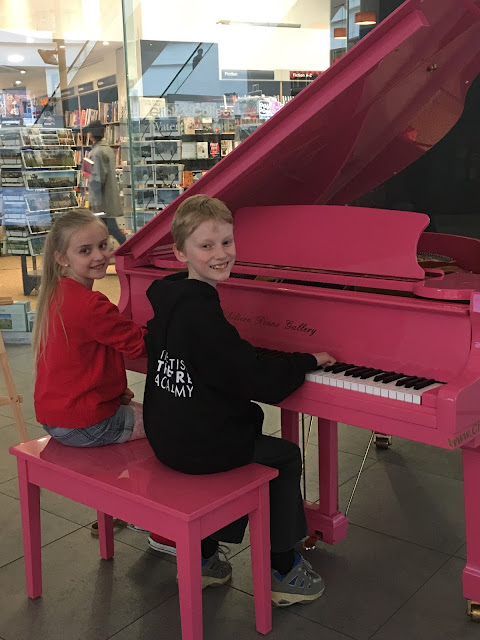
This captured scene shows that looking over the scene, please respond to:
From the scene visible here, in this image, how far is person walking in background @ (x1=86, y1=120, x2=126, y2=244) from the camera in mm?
7484

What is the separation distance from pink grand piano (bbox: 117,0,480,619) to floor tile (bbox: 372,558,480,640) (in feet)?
0.22

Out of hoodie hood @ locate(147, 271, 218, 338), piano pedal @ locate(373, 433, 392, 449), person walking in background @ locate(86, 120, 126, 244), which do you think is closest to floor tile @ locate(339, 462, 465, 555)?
piano pedal @ locate(373, 433, 392, 449)

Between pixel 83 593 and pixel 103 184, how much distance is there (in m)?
5.68

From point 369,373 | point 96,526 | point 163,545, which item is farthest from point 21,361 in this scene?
point 369,373

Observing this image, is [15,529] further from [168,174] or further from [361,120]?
[168,174]

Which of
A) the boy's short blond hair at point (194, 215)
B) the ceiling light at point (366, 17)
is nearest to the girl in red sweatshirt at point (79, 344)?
the boy's short blond hair at point (194, 215)

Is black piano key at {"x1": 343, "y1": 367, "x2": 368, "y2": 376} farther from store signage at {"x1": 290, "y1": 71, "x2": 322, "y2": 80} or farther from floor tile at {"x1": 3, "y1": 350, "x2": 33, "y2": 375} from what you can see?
store signage at {"x1": 290, "y1": 71, "x2": 322, "y2": 80}

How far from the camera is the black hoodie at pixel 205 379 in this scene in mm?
2041

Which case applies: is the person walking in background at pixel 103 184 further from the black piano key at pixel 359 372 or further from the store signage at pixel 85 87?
the black piano key at pixel 359 372

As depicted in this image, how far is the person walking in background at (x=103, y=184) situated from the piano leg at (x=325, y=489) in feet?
16.8

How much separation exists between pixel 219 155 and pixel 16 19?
210 centimetres

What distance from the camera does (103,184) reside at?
760 centimetres

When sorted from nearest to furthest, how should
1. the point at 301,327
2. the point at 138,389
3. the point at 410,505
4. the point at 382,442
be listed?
the point at 301,327 < the point at 410,505 < the point at 382,442 < the point at 138,389

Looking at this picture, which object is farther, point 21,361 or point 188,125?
point 188,125
